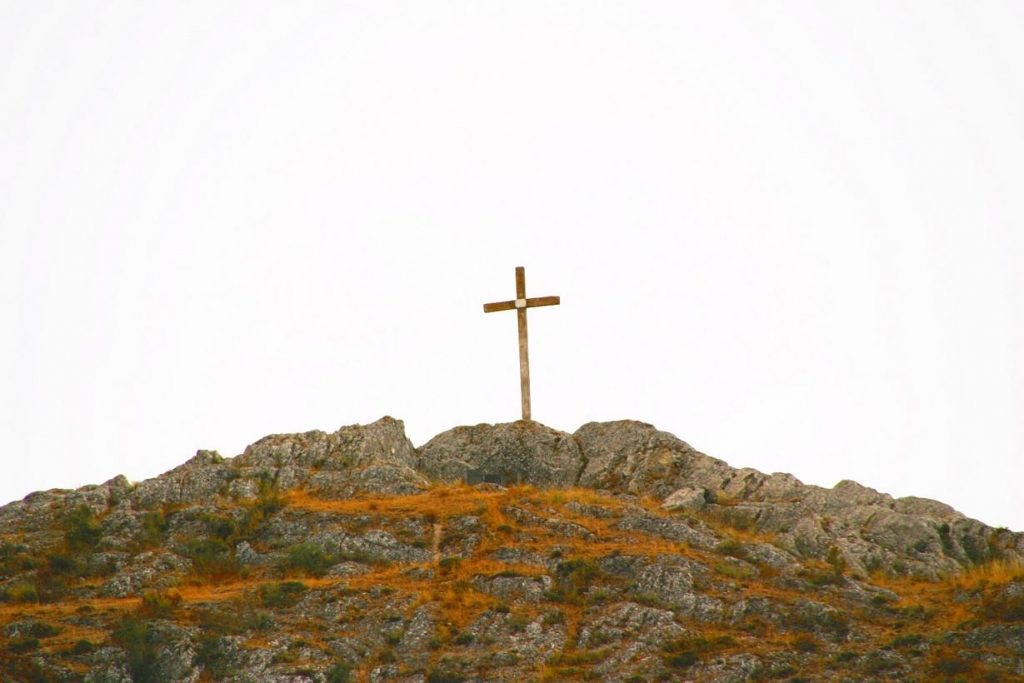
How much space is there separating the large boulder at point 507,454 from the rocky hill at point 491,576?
0.31 m

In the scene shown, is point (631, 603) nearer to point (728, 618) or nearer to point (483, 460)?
point (728, 618)

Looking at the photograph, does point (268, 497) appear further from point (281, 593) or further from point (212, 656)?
point (212, 656)

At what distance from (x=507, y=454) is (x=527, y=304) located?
683 centimetres

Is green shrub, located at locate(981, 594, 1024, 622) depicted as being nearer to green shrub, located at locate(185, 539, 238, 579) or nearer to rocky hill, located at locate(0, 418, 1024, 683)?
rocky hill, located at locate(0, 418, 1024, 683)

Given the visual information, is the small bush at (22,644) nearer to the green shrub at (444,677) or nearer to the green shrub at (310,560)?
the green shrub at (310,560)

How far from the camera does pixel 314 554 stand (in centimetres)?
3925

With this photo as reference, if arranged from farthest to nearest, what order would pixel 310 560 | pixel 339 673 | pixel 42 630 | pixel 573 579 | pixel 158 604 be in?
1. pixel 310 560
2. pixel 573 579
3. pixel 158 604
4. pixel 42 630
5. pixel 339 673

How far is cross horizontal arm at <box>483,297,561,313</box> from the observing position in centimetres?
5159

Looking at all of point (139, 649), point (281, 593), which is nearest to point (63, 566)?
point (139, 649)

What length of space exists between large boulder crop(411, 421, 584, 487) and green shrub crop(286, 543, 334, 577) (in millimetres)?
11319

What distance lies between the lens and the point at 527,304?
51.6 meters

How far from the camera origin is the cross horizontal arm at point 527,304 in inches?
2031

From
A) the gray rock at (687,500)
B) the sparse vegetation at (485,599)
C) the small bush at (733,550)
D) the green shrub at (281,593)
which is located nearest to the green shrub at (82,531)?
the sparse vegetation at (485,599)

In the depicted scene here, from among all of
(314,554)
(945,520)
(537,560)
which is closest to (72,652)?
(314,554)
